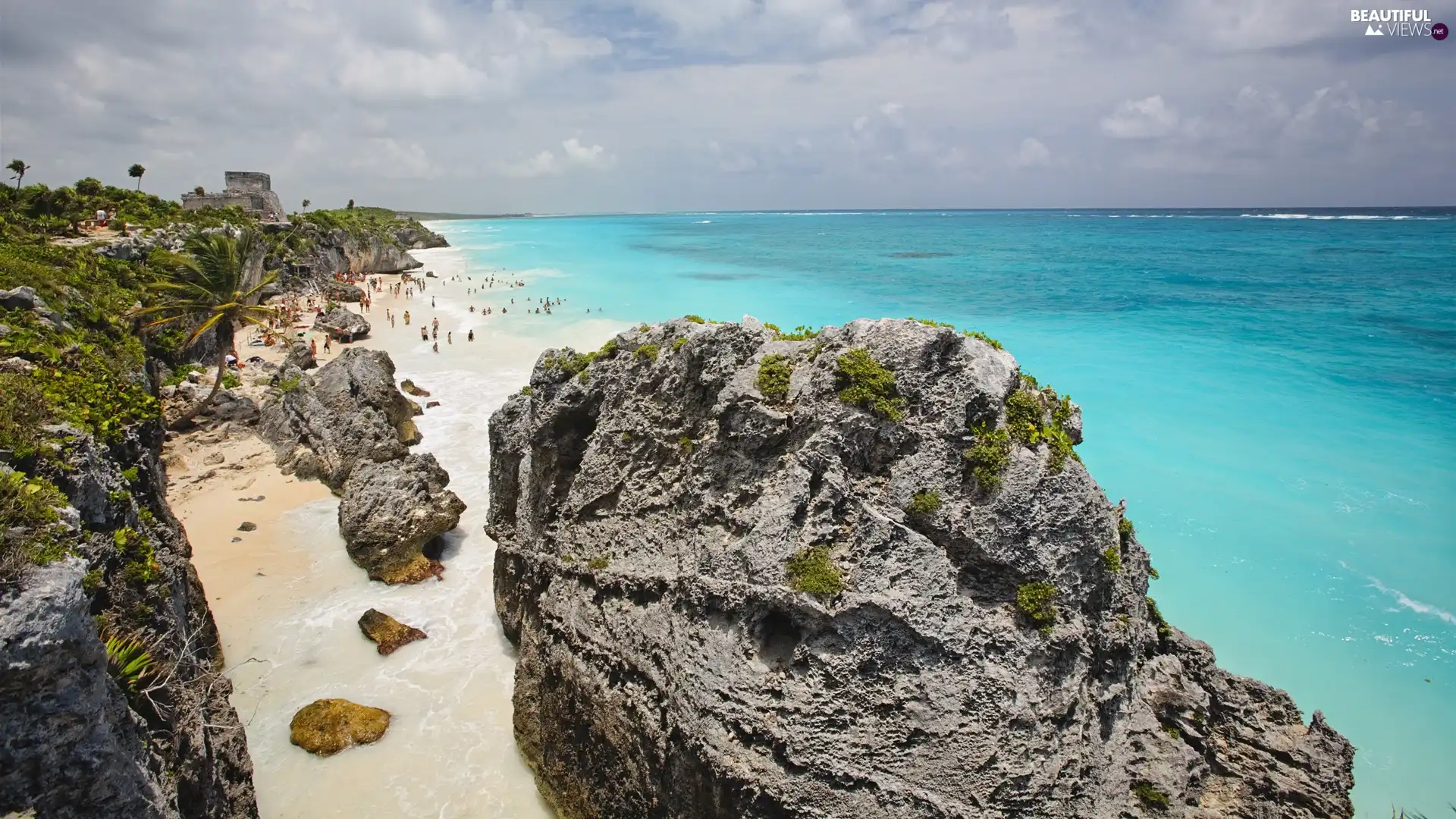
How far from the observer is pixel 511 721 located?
1266 cm

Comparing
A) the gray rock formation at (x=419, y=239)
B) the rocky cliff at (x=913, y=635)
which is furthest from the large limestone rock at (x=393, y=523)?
the gray rock formation at (x=419, y=239)

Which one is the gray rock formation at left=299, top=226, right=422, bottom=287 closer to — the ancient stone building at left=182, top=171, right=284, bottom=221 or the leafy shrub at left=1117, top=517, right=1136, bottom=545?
the ancient stone building at left=182, top=171, right=284, bottom=221

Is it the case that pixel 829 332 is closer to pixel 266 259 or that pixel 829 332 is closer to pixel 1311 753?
pixel 1311 753

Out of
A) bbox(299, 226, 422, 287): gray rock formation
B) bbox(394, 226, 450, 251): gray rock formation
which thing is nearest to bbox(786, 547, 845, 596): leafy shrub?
bbox(299, 226, 422, 287): gray rock formation

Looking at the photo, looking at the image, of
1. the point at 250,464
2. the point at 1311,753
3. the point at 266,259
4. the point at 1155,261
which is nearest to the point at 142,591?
the point at 1311,753

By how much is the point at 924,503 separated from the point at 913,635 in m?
1.51

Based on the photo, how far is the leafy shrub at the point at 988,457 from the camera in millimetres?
7730

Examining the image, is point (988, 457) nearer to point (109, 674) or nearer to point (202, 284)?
point (109, 674)

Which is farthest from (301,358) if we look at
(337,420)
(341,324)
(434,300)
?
(434,300)

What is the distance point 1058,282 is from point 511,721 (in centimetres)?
7676

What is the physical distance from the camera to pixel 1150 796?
7.77m

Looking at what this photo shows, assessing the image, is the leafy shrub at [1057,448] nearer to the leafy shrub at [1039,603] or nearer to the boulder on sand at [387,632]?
the leafy shrub at [1039,603]

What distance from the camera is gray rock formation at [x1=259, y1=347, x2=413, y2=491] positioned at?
71.2 ft

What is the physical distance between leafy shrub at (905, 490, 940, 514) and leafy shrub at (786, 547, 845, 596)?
1142 millimetres
